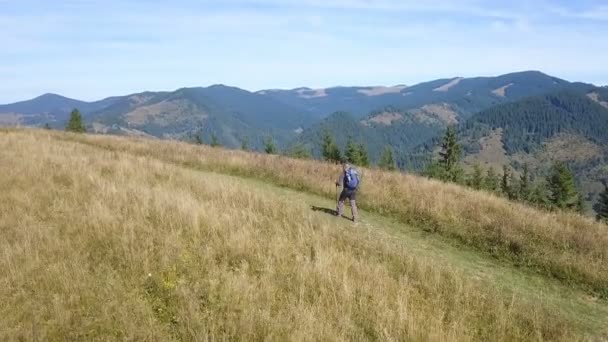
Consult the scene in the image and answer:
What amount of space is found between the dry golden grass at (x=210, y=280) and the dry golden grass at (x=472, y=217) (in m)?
4.08

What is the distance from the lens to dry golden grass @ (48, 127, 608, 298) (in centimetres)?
1109

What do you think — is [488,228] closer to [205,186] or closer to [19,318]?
[205,186]

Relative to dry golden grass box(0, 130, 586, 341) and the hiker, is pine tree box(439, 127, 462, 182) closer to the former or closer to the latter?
the hiker

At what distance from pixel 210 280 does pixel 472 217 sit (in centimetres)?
1046

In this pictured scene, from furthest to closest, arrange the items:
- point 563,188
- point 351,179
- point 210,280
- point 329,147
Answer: point 329,147
point 563,188
point 351,179
point 210,280

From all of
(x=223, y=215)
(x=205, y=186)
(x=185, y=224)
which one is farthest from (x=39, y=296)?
(x=205, y=186)

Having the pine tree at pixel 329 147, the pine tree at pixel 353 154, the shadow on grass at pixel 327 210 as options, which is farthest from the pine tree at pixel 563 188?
the shadow on grass at pixel 327 210

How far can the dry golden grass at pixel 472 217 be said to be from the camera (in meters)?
11.1

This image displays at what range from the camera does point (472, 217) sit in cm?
1463

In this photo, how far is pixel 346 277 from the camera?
6.73 meters

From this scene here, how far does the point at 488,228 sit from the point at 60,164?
1204 cm

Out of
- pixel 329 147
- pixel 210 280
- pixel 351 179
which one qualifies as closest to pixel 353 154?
pixel 329 147

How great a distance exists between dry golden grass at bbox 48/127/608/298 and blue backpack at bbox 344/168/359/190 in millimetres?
2062

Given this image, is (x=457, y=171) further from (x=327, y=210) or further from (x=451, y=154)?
(x=327, y=210)
